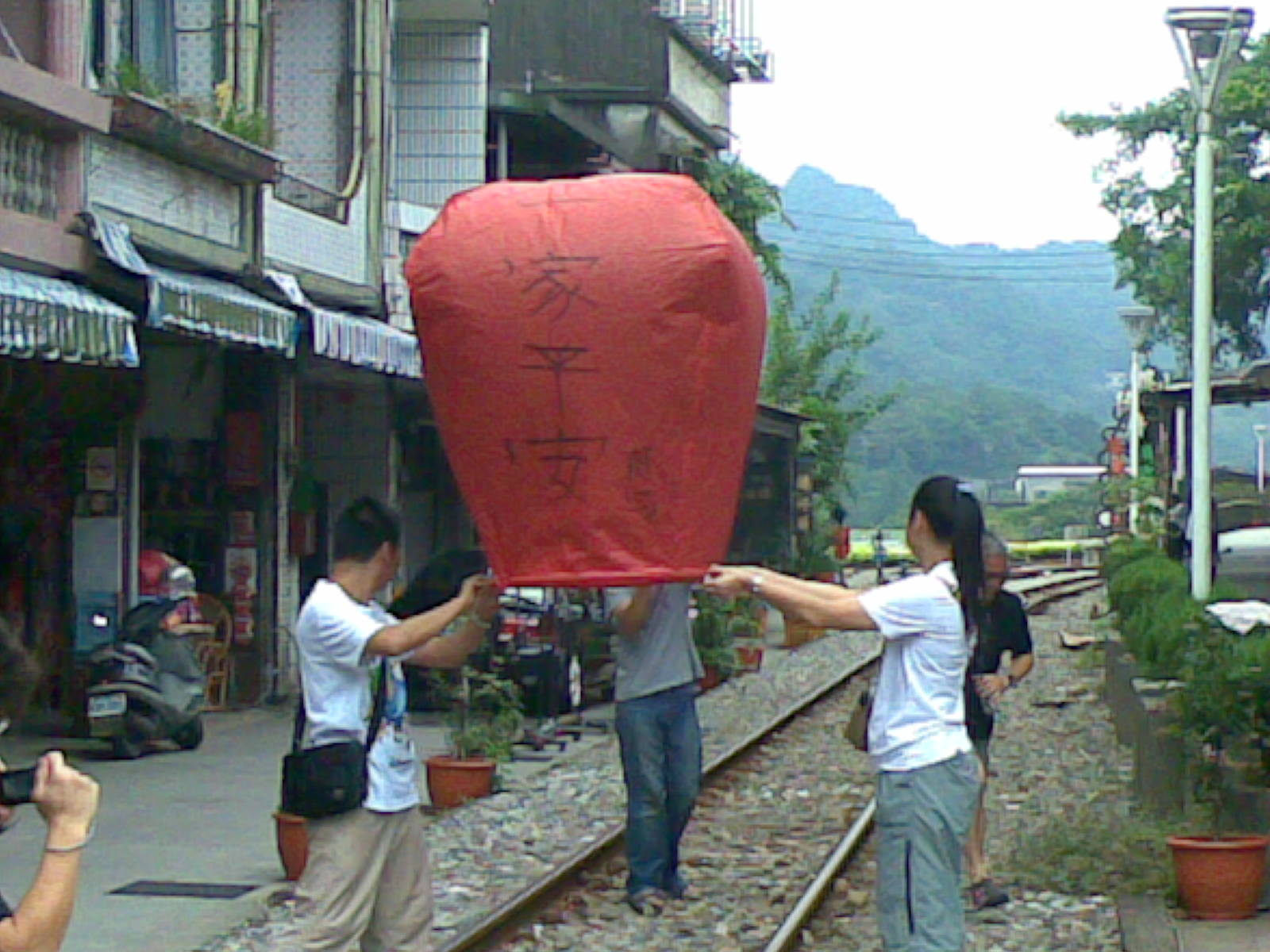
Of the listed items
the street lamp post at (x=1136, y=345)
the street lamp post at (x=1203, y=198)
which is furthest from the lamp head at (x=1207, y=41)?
the street lamp post at (x=1136, y=345)

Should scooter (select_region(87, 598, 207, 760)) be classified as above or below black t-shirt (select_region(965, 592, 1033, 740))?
below

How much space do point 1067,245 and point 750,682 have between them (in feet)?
544

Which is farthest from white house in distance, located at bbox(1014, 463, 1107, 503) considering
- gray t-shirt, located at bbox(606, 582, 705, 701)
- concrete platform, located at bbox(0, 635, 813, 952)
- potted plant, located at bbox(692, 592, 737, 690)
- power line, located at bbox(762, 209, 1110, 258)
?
power line, located at bbox(762, 209, 1110, 258)

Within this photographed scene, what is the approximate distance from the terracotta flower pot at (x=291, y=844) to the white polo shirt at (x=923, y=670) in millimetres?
4320

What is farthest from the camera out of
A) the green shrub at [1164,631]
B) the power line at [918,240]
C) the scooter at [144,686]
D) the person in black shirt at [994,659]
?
the power line at [918,240]

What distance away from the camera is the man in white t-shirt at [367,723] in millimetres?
5961

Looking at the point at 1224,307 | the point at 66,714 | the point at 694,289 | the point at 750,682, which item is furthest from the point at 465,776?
the point at 1224,307

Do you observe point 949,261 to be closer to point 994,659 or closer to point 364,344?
point 364,344

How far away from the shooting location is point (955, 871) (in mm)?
6414

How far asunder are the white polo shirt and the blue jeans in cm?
288

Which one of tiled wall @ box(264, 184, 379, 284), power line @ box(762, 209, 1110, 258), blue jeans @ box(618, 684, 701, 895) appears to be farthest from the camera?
power line @ box(762, 209, 1110, 258)

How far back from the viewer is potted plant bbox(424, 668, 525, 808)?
12742 millimetres

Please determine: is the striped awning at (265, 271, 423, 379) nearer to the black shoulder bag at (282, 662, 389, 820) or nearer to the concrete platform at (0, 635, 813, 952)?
the concrete platform at (0, 635, 813, 952)

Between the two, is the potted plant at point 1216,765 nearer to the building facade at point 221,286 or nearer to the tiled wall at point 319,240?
the building facade at point 221,286
